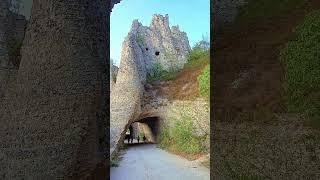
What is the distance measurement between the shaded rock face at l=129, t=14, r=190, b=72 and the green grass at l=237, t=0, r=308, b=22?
2075cm

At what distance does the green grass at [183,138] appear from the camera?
708 inches

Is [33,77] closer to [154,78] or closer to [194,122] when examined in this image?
[194,122]

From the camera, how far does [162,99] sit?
2212 cm

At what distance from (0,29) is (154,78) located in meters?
20.4

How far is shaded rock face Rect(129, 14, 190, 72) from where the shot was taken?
2634 cm

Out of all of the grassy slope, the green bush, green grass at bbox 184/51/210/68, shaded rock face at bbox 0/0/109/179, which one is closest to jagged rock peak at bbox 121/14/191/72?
green grass at bbox 184/51/210/68

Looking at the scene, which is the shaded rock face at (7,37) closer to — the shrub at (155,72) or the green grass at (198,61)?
the green grass at (198,61)

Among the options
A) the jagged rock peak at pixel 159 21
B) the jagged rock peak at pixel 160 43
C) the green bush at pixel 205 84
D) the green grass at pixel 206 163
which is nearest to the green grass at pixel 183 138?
the green bush at pixel 205 84

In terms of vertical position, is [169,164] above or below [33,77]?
below

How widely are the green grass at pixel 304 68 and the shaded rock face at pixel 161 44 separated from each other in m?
21.3

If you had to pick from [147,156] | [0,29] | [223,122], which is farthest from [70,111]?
[147,156]

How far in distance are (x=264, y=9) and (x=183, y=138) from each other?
14948 millimetres

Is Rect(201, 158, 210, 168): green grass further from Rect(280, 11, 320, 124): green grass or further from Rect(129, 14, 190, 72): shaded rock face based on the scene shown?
Rect(129, 14, 190, 72): shaded rock face

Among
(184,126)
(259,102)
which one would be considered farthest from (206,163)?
(259,102)
